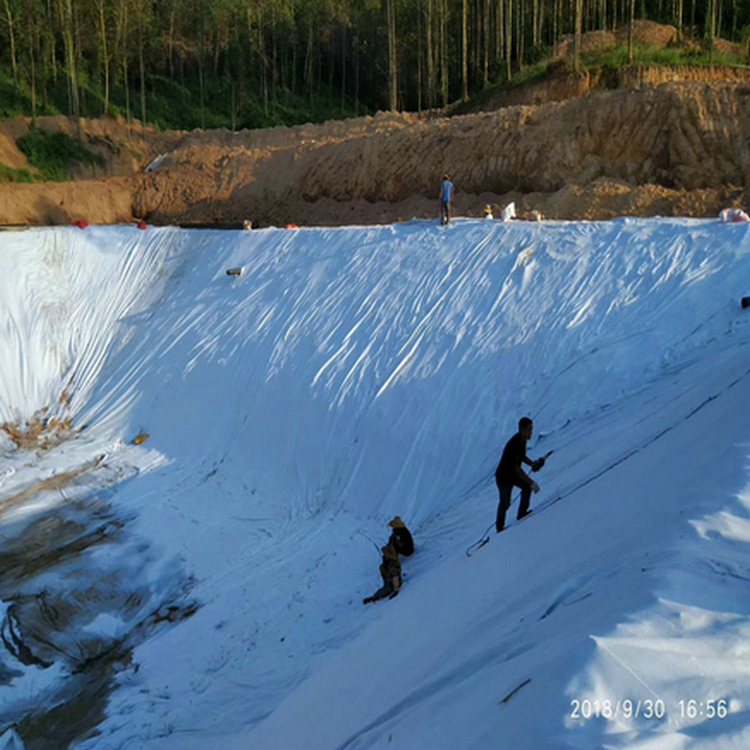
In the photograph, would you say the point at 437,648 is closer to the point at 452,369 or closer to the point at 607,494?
the point at 607,494

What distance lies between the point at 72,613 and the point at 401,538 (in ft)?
13.6

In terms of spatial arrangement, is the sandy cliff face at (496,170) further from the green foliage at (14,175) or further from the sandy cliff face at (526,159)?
the green foliage at (14,175)

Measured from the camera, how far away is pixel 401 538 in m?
8.34

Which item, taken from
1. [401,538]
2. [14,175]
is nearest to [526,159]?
[401,538]

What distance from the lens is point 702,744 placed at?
3.06 meters

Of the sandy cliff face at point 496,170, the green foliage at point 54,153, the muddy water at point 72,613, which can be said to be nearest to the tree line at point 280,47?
the green foliage at point 54,153

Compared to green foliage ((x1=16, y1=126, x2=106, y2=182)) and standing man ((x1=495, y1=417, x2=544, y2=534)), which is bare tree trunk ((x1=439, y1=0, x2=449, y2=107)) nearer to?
green foliage ((x1=16, y1=126, x2=106, y2=182))

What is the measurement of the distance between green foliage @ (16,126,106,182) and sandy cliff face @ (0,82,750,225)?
16.8 ft

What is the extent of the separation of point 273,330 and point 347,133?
16.3 m

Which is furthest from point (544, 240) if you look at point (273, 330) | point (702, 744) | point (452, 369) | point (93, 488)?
point (702, 744)

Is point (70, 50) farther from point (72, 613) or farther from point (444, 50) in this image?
point (72, 613)

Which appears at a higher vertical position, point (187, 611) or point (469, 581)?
point (469, 581)

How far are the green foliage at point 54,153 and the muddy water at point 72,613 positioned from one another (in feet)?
74.7

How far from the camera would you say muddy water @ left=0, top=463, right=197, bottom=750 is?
7.79 meters
